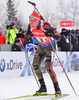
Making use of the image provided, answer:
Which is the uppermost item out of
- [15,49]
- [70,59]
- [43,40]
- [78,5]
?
[78,5]

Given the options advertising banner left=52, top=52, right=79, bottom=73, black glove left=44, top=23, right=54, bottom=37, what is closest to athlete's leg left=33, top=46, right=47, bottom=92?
black glove left=44, top=23, right=54, bottom=37

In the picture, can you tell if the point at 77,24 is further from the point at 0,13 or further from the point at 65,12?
the point at 0,13

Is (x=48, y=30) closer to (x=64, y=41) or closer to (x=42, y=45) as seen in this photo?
(x=42, y=45)

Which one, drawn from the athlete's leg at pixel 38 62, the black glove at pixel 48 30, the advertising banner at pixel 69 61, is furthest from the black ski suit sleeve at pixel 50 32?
the advertising banner at pixel 69 61

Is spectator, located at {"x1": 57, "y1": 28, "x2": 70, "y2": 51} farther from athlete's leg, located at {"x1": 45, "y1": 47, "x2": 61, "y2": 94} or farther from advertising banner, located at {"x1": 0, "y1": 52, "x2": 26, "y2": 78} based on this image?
athlete's leg, located at {"x1": 45, "y1": 47, "x2": 61, "y2": 94}

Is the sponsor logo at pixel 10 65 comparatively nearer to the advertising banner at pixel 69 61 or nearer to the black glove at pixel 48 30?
the advertising banner at pixel 69 61

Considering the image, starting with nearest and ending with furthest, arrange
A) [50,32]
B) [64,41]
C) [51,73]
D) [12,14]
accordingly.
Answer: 1. [50,32]
2. [51,73]
3. [64,41]
4. [12,14]

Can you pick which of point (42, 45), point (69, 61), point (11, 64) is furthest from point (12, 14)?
point (42, 45)

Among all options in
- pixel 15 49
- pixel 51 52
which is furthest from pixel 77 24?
pixel 51 52

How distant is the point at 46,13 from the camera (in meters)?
44.6

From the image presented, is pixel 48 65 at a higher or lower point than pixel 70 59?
higher

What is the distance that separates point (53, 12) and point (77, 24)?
4.73 m

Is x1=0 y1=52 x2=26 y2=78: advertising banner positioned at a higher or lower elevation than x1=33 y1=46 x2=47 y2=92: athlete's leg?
lower

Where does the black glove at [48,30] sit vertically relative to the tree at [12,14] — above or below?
below
